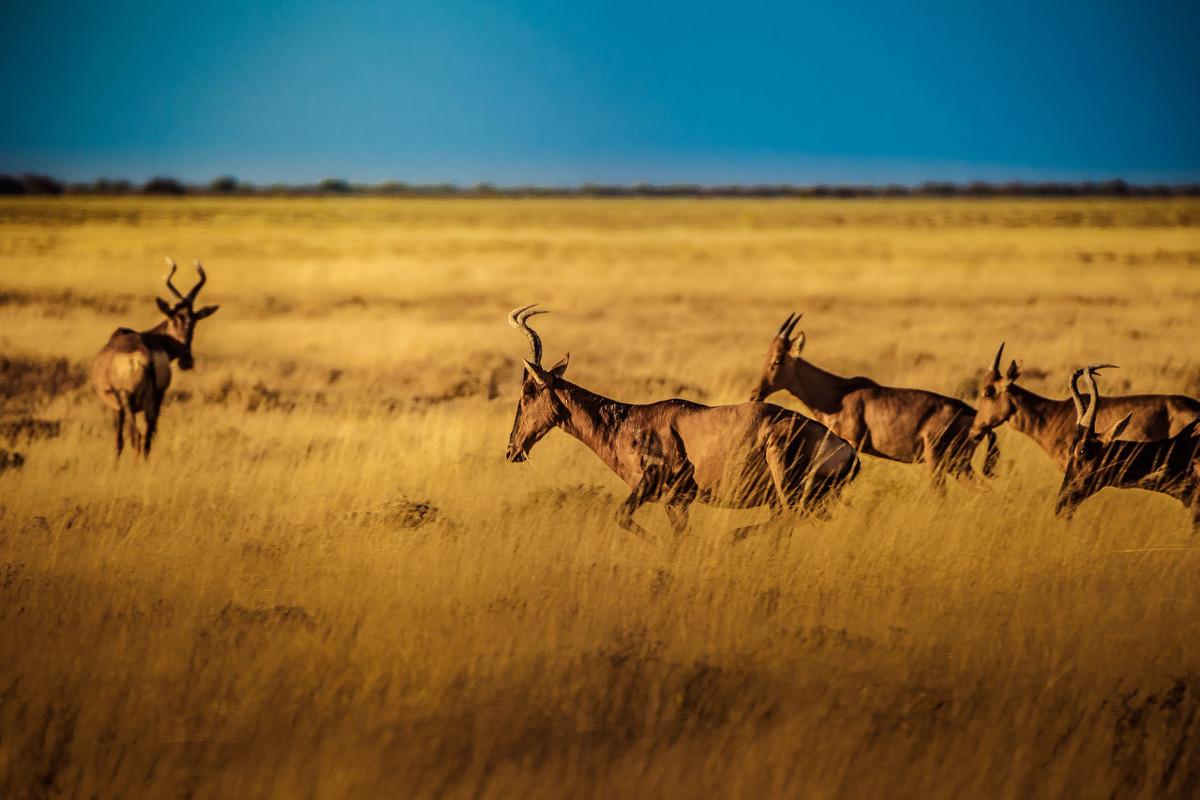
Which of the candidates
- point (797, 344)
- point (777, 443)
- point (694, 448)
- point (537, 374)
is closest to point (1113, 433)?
point (777, 443)

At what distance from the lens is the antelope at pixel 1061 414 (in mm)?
10344

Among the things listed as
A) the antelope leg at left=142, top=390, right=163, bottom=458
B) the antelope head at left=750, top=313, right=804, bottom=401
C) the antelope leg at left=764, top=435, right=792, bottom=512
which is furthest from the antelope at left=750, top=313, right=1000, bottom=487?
the antelope leg at left=142, top=390, right=163, bottom=458

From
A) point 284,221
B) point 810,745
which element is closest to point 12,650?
point 810,745

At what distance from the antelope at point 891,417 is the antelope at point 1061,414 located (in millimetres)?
341

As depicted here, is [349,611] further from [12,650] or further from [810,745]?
[810,745]

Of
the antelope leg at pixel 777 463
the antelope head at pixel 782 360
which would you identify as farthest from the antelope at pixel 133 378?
the antelope leg at pixel 777 463

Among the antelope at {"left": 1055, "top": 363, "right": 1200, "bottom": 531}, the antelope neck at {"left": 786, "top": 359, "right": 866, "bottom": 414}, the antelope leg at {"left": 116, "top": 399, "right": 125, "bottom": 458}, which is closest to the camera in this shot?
the antelope at {"left": 1055, "top": 363, "right": 1200, "bottom": 531}

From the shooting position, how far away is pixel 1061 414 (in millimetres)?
10422

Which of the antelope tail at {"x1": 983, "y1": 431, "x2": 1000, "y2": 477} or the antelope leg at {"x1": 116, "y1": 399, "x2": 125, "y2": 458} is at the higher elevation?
the antelope tail at {"x1": 983, "y1": 431, "x2": 1000, "y2": 477}

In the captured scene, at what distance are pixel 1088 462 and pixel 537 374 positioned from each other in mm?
3820

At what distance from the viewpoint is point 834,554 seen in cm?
880

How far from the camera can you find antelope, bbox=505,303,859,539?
8.94 meters

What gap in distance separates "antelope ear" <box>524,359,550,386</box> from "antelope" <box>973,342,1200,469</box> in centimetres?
355

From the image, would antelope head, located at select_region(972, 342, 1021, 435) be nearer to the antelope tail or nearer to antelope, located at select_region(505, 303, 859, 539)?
the antelope tail
